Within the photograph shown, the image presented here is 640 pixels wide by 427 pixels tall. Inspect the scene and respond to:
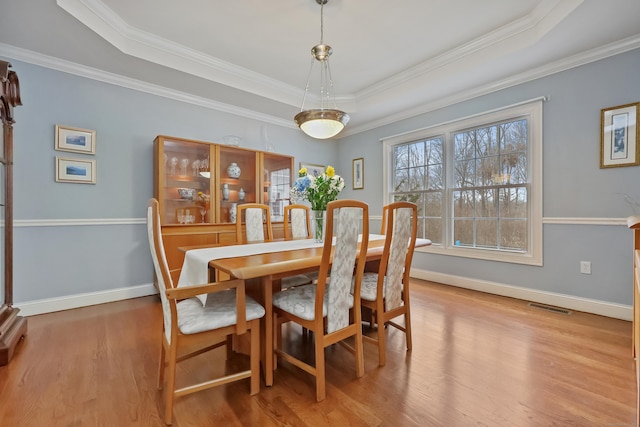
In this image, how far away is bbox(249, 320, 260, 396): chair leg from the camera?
1.53 meters

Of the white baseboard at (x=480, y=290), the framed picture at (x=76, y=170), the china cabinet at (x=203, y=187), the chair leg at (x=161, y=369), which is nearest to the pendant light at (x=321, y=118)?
the china cabinet at (x=203, y=187)

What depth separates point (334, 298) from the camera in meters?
1.60

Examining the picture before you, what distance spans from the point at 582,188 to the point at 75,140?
16.6 ft

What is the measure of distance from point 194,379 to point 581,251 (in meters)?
3.52

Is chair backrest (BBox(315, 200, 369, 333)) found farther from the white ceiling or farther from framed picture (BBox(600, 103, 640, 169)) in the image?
framed picture (BBox(600, 103, 640, 169))

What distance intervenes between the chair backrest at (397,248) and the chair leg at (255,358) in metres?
0.82

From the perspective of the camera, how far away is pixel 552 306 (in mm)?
2852

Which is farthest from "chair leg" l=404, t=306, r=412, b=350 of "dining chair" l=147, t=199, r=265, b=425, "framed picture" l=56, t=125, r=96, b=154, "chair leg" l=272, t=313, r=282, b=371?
"framed picture" l=56, t=125, r=96, b=154

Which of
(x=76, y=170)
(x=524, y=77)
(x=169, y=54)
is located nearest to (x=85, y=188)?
(x=76, y=170)

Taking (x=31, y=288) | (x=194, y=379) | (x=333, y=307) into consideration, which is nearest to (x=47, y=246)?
(x=31, y=288)

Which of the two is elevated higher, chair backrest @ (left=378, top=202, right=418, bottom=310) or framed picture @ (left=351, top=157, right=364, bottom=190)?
framed picture @ (left=351, top=157, right=364, bottom=190)

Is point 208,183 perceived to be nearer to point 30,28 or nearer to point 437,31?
point 30,28

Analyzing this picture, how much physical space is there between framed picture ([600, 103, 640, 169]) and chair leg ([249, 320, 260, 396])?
3322mm

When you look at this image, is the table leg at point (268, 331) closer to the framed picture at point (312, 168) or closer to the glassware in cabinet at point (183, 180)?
the glassware in cabinet at point (183, 180)
